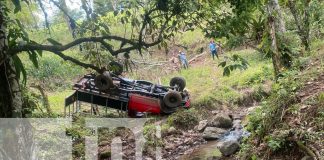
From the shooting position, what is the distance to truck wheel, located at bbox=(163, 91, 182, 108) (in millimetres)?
11773

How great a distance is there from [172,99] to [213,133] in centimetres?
200

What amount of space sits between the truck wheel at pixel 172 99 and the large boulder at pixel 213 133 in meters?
1.64

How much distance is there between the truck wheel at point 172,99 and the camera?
11.8 meters

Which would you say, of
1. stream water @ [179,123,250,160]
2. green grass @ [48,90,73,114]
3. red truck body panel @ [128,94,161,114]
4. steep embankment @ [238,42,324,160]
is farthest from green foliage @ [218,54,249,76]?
green grass @ [48,90,73,114]

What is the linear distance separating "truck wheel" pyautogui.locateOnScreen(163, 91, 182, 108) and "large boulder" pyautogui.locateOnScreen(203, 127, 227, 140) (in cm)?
164

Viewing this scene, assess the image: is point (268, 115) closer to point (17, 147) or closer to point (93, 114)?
point (17, 147)

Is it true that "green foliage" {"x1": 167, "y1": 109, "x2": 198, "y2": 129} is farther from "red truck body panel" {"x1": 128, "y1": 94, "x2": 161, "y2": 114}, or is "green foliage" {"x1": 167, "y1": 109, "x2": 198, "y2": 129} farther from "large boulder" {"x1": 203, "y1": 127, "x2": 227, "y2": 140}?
"large boulder" {"x1": 203, "y1": 127, "x2": 227, "y2": 140}

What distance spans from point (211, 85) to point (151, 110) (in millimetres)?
4492

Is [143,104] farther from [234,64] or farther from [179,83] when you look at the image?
[234,64]

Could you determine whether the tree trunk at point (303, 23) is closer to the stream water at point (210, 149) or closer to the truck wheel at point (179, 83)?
the stream water at point (210, 149)

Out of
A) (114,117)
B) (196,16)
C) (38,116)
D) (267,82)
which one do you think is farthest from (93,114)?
(196,16)

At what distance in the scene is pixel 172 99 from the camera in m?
11.8

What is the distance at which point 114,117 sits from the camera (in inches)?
495

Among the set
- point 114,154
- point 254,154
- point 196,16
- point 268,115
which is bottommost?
point 114,154
